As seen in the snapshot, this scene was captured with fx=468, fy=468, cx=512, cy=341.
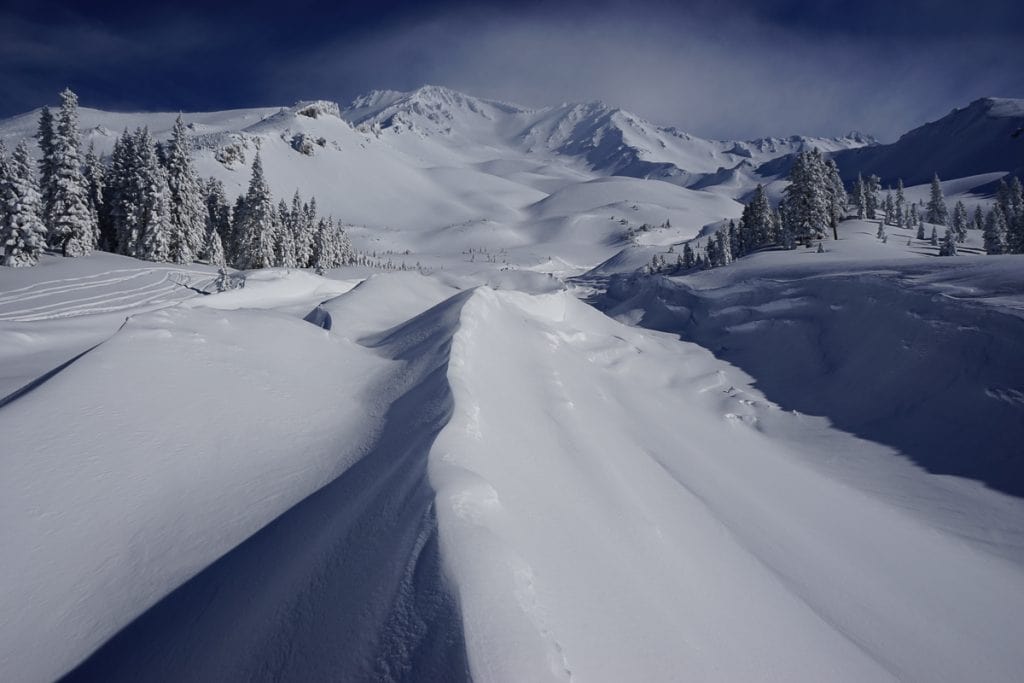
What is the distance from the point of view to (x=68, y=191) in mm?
39938

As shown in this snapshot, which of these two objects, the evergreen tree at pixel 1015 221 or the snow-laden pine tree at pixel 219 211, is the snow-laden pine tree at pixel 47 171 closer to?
the snow-laden pine tree at pixel 219 211

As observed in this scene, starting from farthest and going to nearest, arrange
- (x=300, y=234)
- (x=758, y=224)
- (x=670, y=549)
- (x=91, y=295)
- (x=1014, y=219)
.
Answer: (x=758, y=224) → (x=300, y=234) → (x=1014, y=219) → (x=91, y=295) → (x=670, y=549)

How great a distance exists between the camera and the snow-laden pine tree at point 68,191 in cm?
3981

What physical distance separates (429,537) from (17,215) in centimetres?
4797

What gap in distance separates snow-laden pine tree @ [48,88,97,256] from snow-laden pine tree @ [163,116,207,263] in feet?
22.4

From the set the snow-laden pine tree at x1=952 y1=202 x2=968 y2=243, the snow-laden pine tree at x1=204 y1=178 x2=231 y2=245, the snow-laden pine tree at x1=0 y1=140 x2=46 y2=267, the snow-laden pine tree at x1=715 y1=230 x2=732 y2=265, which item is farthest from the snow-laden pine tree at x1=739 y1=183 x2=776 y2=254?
the snow-laden pine tree at x1=0 y1=140 x2=46 y2=267

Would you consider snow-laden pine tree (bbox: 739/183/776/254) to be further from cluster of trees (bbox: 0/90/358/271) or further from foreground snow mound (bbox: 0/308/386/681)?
foreground snow mound (bbox: 0/308/386/681)

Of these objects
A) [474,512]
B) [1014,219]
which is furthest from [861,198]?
[474,512]

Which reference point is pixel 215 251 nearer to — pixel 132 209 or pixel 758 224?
pixel 132 209

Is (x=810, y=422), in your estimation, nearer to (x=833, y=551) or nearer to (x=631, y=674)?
(x=833, y=551)

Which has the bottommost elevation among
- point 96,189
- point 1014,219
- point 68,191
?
point 1014,219

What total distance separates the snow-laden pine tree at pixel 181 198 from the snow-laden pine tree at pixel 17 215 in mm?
11036

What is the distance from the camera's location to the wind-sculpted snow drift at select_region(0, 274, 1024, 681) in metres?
4.40

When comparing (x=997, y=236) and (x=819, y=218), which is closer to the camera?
(x=819, y=218)
